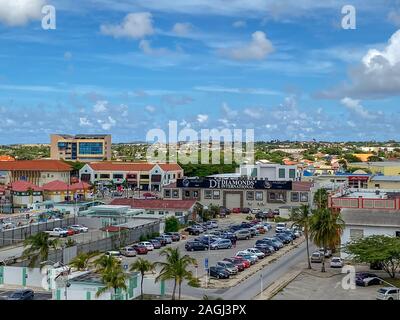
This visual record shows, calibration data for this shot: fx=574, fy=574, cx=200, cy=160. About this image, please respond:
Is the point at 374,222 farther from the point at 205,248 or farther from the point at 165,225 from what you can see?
the point at 165,225

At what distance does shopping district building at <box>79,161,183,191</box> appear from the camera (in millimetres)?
73375

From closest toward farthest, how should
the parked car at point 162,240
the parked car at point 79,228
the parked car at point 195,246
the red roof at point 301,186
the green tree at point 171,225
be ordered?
the parked car at point 195,246 → the parked car at point 162,240 → the parked car at point 79,228 → the green tree at point 171,225 → the red roof at point 301,186

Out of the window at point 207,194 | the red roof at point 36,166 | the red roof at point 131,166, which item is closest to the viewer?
the window at point 207,194

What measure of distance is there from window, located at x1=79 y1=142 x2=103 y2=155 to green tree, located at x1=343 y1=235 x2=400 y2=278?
86370 millimetres

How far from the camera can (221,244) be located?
113 ft

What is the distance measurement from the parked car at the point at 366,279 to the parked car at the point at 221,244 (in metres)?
11.4

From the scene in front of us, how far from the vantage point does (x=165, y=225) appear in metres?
40.1

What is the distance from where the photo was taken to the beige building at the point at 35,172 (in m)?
71.5

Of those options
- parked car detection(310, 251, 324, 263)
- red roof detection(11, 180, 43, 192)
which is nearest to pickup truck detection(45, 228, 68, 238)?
parked car detection(310, 251, 324, 263)

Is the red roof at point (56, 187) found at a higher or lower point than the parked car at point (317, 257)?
higher

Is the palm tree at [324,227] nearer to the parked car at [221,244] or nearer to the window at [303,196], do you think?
the parked car at [221,244]

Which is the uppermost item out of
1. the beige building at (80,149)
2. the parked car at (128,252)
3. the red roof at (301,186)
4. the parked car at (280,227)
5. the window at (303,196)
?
the beige building at (80,149)

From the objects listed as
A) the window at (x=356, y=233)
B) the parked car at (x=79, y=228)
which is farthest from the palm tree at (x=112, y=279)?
the parked car at (x=79, y=228)
